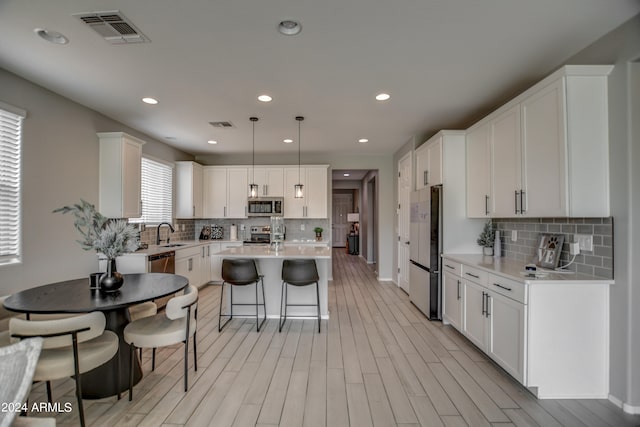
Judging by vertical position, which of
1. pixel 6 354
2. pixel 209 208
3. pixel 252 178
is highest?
pixel 252 178

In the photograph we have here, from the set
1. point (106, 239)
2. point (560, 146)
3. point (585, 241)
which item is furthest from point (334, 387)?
point (560, 146)

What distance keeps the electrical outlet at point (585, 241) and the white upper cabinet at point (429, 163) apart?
172cm

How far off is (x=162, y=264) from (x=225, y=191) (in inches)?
94.5

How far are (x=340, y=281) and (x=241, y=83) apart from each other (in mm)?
4581

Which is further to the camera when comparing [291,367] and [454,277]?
[454,277]

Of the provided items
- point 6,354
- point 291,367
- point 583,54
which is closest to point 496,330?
point 291,367

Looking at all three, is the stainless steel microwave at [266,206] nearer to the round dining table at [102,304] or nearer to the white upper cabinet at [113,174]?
the white upper cabinet at [113,174]

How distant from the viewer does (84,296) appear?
225 centimetres

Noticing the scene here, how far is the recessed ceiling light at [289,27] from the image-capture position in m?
2.14

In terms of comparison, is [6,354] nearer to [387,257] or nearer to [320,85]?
[320,85]

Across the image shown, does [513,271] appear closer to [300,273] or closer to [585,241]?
[585,241]

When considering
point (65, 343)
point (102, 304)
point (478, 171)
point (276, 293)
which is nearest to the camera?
point (65, 343)

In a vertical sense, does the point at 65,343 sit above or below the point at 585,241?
below

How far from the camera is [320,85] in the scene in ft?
10.4
